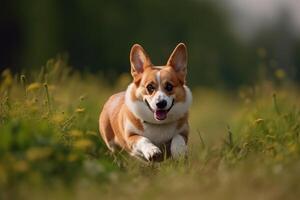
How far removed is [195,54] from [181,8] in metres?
4.27

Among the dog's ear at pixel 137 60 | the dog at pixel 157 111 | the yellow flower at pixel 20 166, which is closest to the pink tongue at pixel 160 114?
the dog at pixel 157 111

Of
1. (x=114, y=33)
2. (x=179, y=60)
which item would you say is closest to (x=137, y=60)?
(x=179, y=60)

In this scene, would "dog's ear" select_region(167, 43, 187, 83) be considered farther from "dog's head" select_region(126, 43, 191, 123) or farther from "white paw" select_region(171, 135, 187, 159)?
"white paw" select_region(171, 135, 187, 159)

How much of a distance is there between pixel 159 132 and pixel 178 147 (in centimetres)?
32

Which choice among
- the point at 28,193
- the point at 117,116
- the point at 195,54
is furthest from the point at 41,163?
the point at 195,54

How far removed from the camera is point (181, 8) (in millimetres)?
25875

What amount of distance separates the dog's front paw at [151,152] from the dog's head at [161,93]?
28 cm

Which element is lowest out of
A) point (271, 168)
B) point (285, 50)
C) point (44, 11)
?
point (285, 50)

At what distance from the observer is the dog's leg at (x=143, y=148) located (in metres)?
7.13

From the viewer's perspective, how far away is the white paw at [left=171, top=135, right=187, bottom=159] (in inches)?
282

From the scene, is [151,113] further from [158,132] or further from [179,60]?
[179,60]

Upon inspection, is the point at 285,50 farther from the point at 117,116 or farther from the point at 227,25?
the point at 117,116

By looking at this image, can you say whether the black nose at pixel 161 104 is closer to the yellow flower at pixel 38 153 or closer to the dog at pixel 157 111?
the dog at pixel 157 111

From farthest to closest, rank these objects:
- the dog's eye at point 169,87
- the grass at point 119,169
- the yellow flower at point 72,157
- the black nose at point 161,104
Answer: the dog's eye at point 169,87, the black nose at point 161,104, the yellow flower at point 72,157, the grass at point 119,169
